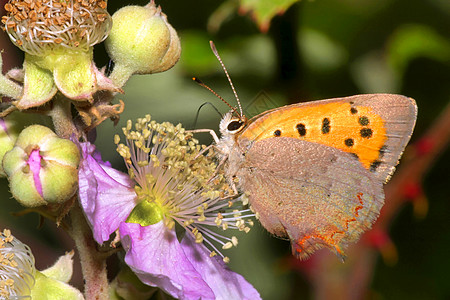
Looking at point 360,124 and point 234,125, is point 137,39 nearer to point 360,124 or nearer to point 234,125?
point 234,125

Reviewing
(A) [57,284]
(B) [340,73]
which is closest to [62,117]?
(A) [57,284]

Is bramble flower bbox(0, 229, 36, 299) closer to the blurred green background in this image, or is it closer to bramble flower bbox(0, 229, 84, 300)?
bramble flower bbox(0, 229, 84, 300)

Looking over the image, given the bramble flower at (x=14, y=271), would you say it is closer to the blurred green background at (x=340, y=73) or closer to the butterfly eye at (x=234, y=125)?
the butterfly eye at (x=234, y=125)

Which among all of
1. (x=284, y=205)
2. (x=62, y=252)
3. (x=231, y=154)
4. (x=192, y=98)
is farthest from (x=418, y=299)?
(x=62, y=252)

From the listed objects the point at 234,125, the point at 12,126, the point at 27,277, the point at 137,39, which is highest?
the point at 137,39

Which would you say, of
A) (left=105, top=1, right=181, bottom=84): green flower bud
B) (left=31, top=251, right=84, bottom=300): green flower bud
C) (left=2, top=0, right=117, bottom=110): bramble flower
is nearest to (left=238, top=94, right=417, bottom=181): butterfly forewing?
(left=105, top=1, right=181, bottom=84): green flower bud

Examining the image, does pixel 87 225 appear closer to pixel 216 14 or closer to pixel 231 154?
pixel 231 154
